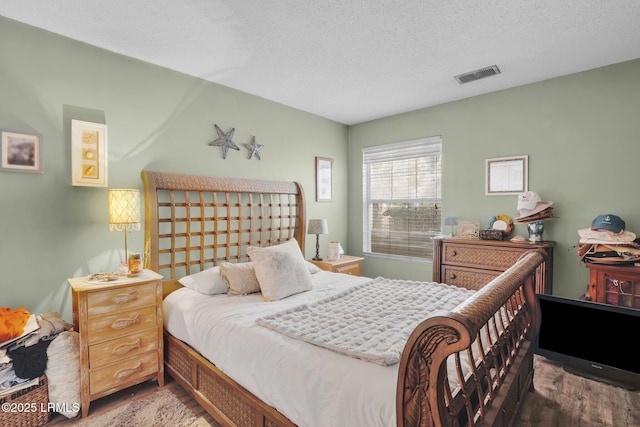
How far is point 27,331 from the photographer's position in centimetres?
196

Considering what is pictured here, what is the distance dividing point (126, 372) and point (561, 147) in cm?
418

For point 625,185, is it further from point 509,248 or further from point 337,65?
point 337,65

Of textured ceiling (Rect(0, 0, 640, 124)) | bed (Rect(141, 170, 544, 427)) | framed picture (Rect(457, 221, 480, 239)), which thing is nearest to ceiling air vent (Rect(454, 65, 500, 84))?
textured ceiling (Rect(0, 0, 640, 124))

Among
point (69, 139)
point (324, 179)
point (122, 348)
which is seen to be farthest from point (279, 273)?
point (324, 179)

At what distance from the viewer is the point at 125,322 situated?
219 centimetres

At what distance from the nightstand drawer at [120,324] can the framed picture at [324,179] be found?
2545 millimetres

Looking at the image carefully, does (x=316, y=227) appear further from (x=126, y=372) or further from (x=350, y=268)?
(x=126, y=372)

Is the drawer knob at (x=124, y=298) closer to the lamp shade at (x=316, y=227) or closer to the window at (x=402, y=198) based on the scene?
the lamp shade at (x=316, y=227)

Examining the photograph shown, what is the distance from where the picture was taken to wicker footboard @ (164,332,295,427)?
1.59 meters

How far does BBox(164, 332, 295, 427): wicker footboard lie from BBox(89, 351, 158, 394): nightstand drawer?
0.51ft

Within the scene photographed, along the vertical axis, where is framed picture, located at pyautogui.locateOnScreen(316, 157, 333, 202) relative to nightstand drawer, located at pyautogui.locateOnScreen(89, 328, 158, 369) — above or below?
above

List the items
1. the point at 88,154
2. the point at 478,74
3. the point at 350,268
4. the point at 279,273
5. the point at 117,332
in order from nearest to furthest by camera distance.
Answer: the point at 117,332, the point at 88,154, the point at 279,273, the point at 478,74, the point at 350,268

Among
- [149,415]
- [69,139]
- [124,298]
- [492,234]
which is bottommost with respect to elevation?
[149,415]

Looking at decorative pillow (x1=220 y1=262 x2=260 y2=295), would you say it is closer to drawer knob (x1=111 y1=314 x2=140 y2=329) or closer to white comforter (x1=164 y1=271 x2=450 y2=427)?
white comforter (x1=164 y1=271 x2=450 y2=427)
